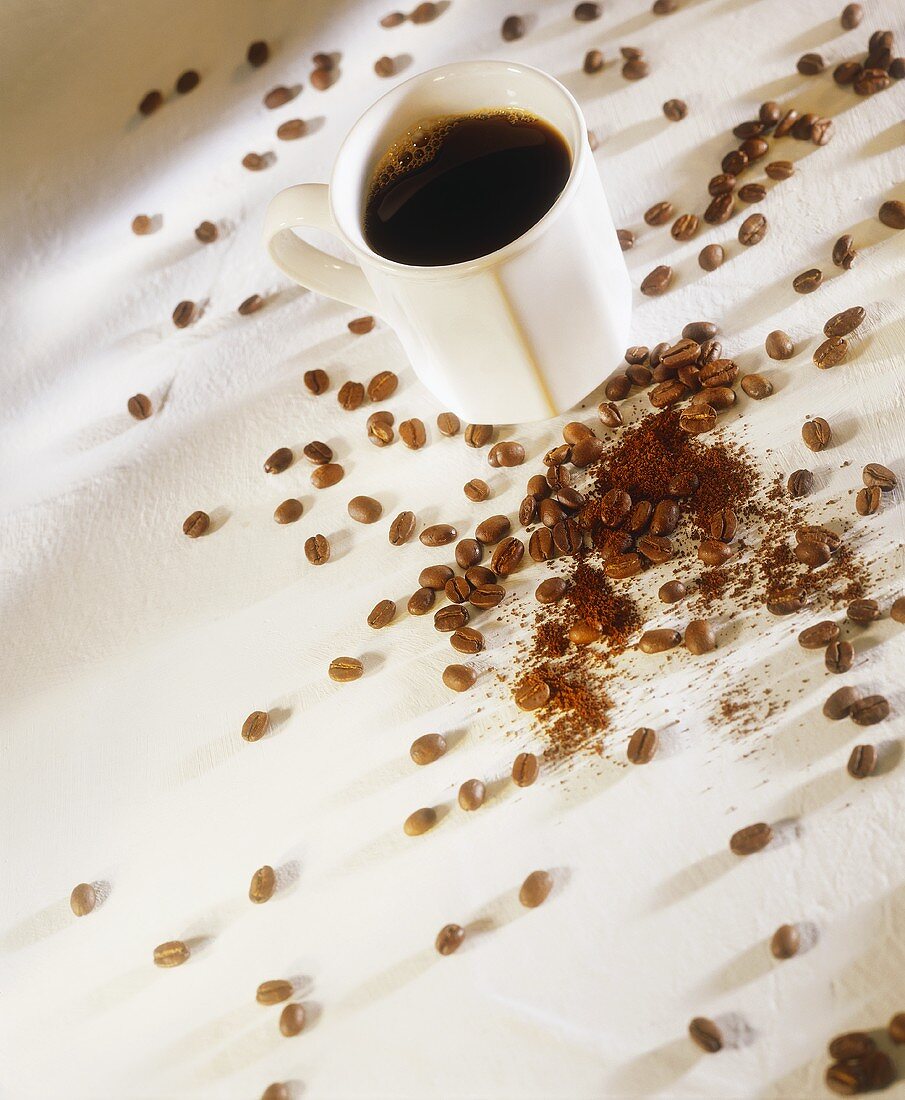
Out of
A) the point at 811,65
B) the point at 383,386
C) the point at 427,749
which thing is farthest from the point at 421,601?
the point at 811,65

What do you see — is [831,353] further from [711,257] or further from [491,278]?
[491,278]

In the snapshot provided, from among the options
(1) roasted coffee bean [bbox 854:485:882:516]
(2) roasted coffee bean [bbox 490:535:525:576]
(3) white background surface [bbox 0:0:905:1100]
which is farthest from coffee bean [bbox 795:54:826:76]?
(2) roasted coffee bean [bbox 490:535:525:576]

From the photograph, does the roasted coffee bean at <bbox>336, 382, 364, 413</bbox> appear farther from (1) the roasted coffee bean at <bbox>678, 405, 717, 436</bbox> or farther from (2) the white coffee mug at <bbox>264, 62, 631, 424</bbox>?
(1) the roasted coffee bean at <bbox>678, 405, 717, 436</bbox>

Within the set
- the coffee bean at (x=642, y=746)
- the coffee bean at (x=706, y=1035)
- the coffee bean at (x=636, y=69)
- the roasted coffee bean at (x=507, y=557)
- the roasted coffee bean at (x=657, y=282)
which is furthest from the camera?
the coffee bean at (x=636, y=69)

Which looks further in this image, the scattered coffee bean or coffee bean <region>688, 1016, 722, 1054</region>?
the scattered coffee bean

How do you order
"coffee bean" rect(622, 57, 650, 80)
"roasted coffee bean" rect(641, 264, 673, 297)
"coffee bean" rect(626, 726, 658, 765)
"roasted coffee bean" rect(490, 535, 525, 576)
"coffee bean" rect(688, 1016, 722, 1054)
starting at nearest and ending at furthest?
"coffee bean" rect(688, 1016, 722, 1054), "coffee bean" rect(626, 726, 658, 765), "roasted coffee bean" rect(490, 535, 525, 576), "roasted coffee bean" rect(641, 264, 673, 297), "coffee bean" rect(622, 57, 650, 80)

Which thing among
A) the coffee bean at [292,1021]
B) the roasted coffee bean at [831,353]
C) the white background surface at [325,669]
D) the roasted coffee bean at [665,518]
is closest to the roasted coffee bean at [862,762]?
the white background surface at [325,669]

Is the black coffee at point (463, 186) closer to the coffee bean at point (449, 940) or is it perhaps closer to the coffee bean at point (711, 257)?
the coffee bean at point (711, 257)
